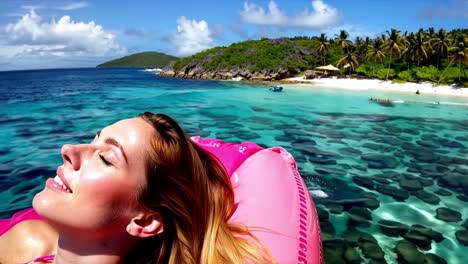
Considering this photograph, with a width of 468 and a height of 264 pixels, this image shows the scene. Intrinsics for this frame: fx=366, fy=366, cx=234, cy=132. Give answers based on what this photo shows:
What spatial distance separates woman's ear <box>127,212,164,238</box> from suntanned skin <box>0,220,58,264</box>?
109 centimetres

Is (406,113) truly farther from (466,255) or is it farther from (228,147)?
(228,147)

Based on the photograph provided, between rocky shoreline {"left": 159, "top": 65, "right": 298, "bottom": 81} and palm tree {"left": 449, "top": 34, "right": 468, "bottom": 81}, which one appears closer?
palm tree {"left": 449, "top": 34, "right": 468, "bottom": 81}

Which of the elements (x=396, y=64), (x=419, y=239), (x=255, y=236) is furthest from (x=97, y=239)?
(x=396, y=64)

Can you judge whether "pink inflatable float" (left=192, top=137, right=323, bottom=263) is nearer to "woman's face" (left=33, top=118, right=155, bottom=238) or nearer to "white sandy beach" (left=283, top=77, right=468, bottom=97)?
"woman's face" (left=33, top=118, right=155, bottom=238)

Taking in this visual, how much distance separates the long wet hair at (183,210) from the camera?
1.89 metres

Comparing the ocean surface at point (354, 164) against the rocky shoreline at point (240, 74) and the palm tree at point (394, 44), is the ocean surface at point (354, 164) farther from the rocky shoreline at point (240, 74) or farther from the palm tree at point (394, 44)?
the rocky shoreline at point (240, 74)

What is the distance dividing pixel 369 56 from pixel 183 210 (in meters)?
50.2

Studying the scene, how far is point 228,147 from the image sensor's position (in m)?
3.44

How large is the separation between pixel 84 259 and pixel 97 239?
0.48ft

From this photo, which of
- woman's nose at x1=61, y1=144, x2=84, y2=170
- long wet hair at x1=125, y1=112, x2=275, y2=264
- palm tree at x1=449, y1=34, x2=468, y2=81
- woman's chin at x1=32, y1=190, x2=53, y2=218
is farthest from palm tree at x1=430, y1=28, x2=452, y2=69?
woman's chin at x1=32, y1=190, x2=53, y2=218

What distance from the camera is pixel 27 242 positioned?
264 centimetres

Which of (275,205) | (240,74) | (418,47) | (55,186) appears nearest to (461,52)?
(418,47)

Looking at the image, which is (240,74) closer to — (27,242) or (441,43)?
(441,43)

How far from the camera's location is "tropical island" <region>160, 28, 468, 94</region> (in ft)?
135
